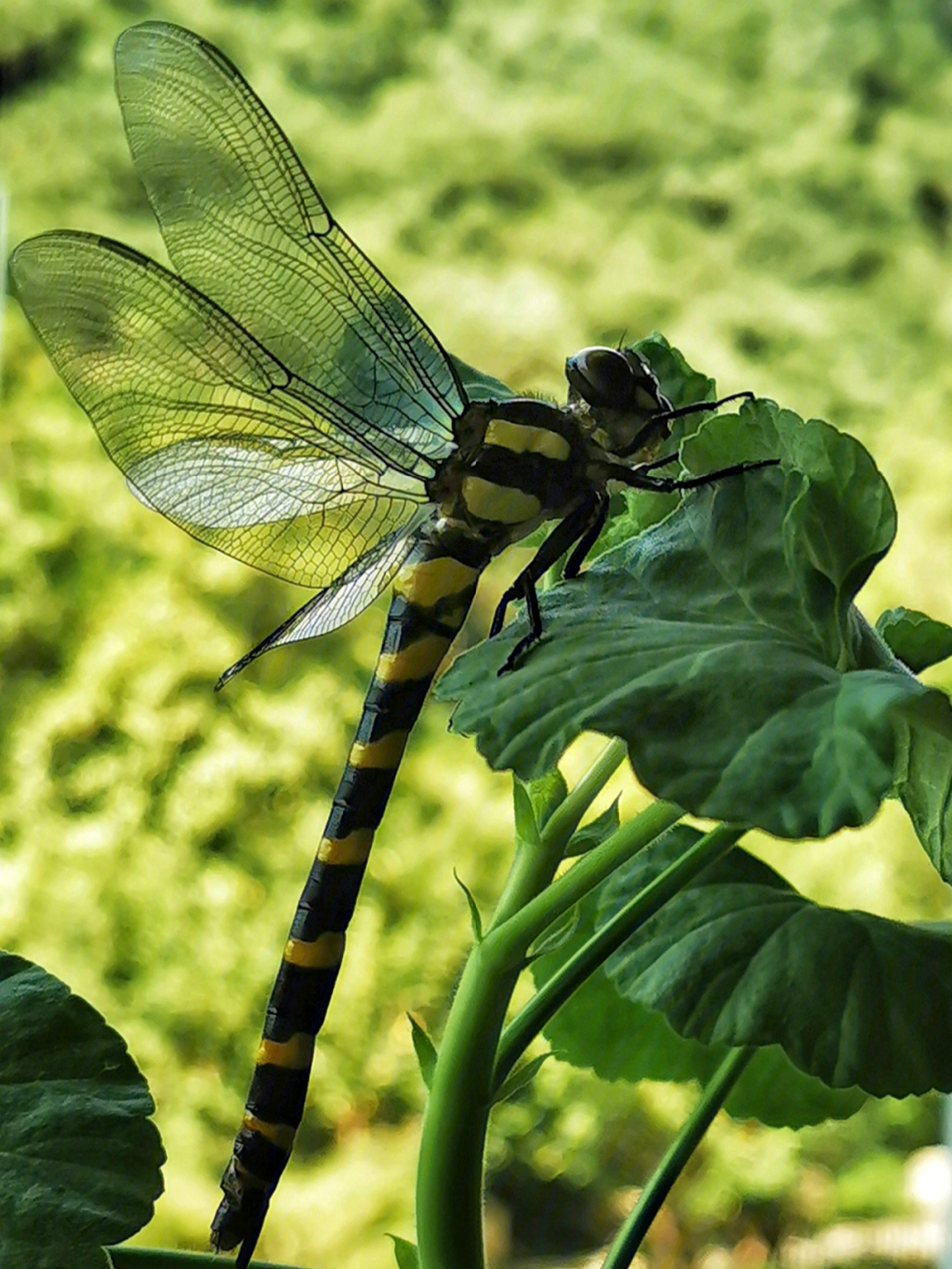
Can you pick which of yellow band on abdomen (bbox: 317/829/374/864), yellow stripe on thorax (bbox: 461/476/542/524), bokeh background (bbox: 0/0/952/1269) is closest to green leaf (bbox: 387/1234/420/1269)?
yellow band on abdomen (bbox: 317/829/374/864)

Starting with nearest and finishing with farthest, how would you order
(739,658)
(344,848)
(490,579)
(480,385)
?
(739,658), (344,848), (480,385), (490,579)

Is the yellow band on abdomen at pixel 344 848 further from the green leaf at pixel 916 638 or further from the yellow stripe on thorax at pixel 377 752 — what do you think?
the green leaf at pixel 916 638

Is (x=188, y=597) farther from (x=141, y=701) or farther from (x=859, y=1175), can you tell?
(x=859, y=1175)

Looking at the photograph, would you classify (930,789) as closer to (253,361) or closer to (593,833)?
(593,833)

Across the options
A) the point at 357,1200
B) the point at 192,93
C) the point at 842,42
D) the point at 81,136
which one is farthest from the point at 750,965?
the point at 842,42

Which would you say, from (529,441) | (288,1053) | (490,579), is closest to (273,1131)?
(288,1053)

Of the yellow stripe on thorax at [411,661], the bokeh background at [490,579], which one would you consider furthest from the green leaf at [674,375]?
the bokeh background at [490,579]
